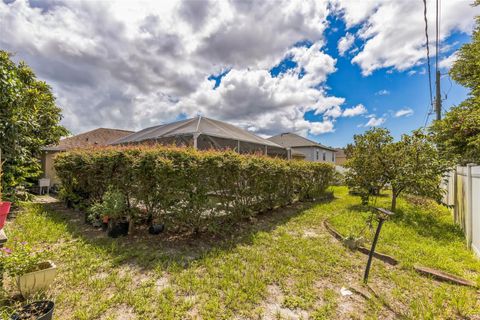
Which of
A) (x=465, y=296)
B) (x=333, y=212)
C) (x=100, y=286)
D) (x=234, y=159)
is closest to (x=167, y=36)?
(x=234, y=159)

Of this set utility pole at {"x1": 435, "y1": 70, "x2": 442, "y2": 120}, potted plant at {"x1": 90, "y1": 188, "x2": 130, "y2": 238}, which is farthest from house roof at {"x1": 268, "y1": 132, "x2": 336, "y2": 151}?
potted plant at {"x1": 90, "y1": 188, "x2": 130, "y2": 238}

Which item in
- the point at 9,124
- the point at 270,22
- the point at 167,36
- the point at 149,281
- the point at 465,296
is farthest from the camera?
the point at 167,36

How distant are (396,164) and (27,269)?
9346 millimetres

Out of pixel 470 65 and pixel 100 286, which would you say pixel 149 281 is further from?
pixel 470 65

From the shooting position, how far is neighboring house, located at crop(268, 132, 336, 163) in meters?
26.6

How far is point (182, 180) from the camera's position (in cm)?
435

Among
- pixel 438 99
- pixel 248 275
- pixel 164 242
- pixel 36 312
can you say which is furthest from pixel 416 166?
pixel 36 312

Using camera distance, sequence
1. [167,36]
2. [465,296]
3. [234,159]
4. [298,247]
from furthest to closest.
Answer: [167,36]
[234,159]
[298,247]
[465,296]

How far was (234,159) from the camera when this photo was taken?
5070 millimetres

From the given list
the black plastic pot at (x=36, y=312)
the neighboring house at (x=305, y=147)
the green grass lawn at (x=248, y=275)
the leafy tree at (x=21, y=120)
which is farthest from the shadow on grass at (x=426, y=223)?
the neighboring house at (x=305, y=147)

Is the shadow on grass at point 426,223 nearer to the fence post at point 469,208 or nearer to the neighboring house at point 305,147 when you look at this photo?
the fence post at point 469,208

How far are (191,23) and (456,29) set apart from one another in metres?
9.56

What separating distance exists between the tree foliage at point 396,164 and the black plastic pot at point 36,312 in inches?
340

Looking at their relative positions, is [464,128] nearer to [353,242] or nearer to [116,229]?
[353,242]
